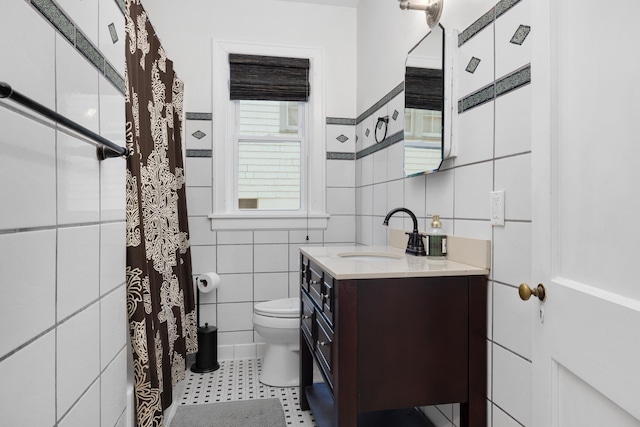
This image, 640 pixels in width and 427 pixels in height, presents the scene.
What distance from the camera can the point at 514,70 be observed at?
1247 millimetres

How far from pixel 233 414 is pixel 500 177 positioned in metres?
1.75

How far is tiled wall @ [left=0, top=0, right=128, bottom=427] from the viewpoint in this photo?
2.05 ft

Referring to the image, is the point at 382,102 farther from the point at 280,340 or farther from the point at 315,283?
the point at 280,340

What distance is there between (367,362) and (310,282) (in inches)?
23.1

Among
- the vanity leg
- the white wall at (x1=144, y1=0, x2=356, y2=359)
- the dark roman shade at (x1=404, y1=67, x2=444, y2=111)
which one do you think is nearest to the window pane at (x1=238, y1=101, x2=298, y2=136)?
the white wall at (x1=144, y1=0, x2=356, y2=359)

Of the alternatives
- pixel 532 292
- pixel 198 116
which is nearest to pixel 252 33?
pixel 198 116

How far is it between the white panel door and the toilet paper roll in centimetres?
207

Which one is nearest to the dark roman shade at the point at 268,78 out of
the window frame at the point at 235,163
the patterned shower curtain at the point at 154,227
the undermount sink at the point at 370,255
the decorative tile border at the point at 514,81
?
the window frame at the point at 235,163

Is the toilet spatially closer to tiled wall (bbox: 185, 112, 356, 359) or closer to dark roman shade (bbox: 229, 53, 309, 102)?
tiled wall (bbox: 185, 112, 356, 359)

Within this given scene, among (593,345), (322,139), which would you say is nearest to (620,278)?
(593,345)

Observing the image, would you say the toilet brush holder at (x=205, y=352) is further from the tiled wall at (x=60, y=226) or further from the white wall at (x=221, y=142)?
the tiled wall at (x=60, y=226)

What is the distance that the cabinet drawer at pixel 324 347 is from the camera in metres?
1.37

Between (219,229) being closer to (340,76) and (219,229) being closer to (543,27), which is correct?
(340,76)

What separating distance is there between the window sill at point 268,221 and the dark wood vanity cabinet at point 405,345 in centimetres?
155
